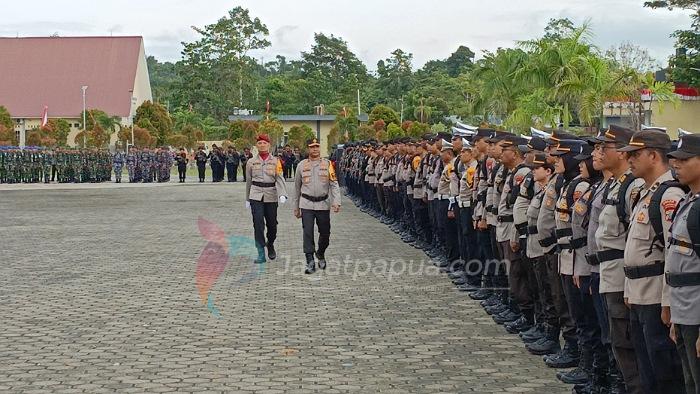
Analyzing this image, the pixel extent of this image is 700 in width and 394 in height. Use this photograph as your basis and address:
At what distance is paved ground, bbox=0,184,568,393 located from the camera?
7395 millimetres

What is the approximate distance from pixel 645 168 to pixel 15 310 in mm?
7010

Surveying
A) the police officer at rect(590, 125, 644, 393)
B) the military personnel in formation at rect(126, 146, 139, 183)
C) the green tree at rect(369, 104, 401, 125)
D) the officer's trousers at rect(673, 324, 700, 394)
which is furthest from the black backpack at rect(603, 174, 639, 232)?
the green tree at rect(369, 104, 401, 125)

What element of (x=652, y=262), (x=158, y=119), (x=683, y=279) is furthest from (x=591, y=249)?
(x=158, y=119)

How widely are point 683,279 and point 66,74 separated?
8511 centimetres

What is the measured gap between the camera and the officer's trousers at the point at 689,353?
502cm

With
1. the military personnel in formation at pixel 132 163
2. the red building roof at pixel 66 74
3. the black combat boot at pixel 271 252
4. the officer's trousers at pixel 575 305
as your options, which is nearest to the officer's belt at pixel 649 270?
the officer's trousers at pixel 575 305

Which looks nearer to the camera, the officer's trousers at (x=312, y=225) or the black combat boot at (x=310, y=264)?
the black combat boot at (x=310, y=264)

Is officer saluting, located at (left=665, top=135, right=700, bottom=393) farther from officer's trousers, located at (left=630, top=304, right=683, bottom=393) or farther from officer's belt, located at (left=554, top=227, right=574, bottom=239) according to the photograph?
officer's belt, located at (left=554, top=227, right=574, bottom=239)

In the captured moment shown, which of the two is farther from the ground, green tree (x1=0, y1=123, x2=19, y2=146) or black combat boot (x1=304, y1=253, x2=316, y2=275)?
green tree (x1=0, y1=123, x2=19, y2=146)

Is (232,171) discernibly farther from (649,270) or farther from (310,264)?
(649,270)

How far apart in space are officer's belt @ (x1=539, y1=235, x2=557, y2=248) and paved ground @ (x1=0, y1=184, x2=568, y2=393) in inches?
35.7

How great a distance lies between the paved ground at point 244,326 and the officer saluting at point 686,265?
7.04ft

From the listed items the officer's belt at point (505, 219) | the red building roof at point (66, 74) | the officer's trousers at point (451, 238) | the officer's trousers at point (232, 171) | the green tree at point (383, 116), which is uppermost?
the red building roof at point (66, 74)

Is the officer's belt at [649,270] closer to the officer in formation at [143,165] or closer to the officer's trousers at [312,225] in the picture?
the officer's trousers at [312,225]
